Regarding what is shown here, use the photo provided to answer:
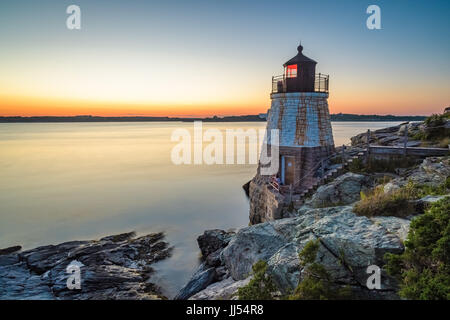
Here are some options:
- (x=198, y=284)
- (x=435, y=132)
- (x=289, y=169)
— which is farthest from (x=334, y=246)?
(x=435, y=132)

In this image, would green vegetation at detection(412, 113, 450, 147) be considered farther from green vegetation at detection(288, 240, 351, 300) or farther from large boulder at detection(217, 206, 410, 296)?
green vegetation at detection(288, 240, 351, 300)

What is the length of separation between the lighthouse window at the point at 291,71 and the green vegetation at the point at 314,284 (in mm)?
12525

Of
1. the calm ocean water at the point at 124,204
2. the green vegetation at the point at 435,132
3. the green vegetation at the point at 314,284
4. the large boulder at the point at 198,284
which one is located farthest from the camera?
the calm ocean water at the point at 124,204

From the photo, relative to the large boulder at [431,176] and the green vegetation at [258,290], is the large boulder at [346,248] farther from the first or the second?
the large boulder at [431,176]

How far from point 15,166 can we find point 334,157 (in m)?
46.7

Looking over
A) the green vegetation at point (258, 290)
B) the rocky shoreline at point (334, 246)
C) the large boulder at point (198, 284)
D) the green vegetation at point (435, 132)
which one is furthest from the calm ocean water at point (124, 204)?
the green vegetation at point (435, 132)

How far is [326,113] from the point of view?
1536 centimetres

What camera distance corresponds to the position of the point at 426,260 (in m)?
3.67

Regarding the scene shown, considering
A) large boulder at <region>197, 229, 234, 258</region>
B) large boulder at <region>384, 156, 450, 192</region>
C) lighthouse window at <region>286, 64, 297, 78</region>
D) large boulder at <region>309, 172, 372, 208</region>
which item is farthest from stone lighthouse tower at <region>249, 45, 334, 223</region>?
large boulder at <region>384, 156, 450, 192</region>

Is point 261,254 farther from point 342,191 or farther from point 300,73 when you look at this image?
point 300,73

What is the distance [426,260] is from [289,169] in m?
11.4

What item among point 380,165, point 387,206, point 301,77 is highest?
point 301,77

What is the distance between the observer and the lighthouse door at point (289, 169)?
48.8 feet
